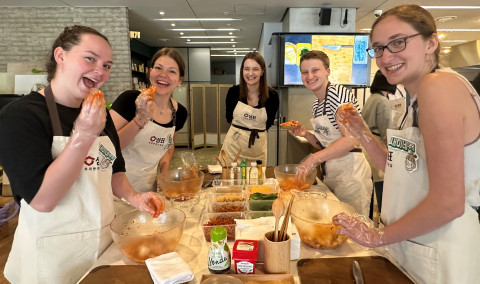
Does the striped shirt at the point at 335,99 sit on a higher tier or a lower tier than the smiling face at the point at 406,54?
lower

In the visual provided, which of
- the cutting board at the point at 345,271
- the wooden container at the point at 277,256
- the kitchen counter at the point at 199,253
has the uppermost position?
the wooden container at the point at 277,256

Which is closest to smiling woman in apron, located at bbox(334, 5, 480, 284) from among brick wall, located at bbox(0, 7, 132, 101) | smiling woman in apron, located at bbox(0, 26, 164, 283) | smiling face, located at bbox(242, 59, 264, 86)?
smiling woman in apron, located at bbox(0, 26, 164, 283)

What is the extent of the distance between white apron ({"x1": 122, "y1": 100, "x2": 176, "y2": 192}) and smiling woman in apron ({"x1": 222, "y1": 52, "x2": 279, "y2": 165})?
1.16 metres

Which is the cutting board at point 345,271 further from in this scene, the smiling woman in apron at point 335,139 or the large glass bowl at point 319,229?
the smiling woman in apron at point 335,139

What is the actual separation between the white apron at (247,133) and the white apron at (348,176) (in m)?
1.08

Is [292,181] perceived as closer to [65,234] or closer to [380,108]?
[65,234]

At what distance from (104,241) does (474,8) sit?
24.1 ft

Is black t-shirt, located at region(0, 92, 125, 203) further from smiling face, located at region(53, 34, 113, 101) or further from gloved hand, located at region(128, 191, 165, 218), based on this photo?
gloved hand, located at region(128, 191, 165, 218)

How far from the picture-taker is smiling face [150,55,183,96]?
6.71 feet

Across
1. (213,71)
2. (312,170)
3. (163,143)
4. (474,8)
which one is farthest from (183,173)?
(213,71)

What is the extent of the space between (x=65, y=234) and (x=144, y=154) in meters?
0.89

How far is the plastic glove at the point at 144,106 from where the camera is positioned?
1.80 meters

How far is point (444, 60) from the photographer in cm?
112

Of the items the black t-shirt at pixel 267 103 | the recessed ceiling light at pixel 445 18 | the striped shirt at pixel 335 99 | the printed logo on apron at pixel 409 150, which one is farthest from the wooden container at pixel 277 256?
the recessed ceiling light at pixel 445 18
